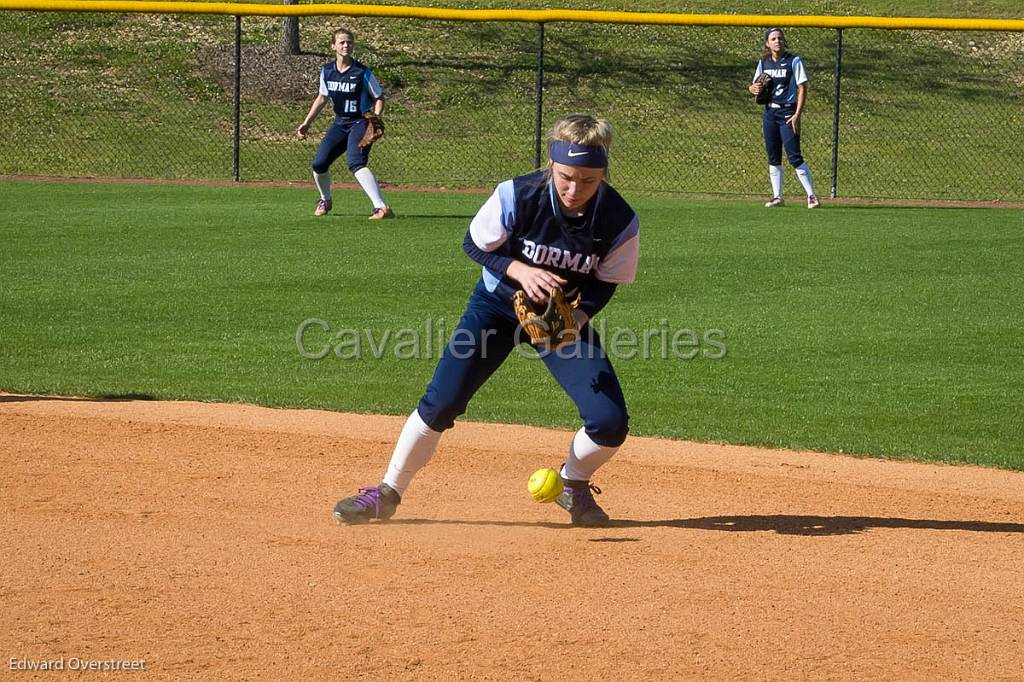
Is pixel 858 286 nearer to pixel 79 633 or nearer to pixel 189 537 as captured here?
pixel 189 537

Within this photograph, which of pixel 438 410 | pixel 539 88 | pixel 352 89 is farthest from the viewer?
pixel 539 88

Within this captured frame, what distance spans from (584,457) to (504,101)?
60.8 ft

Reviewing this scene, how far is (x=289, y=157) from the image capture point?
21031 millimetres

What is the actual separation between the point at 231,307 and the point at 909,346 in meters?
5.23

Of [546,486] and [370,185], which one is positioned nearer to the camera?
[546,486]

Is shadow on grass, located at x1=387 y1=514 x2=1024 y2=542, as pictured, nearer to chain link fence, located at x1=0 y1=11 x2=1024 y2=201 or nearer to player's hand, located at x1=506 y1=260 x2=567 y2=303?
player's hand, located at x1=506 y1=260 x2=567 y2=303

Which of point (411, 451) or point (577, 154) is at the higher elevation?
point (577, 154)

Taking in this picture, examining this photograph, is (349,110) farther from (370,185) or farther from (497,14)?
(497,14)

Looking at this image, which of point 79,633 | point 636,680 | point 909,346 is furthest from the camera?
point 909,346

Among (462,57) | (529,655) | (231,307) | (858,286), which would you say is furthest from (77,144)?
(529,655)

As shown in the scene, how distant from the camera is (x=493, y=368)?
5.19 metres

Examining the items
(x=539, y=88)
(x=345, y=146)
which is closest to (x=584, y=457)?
(x=345, y=146)

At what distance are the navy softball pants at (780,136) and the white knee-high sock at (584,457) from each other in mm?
11736

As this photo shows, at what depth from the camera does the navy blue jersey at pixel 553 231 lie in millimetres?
4934
